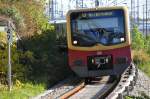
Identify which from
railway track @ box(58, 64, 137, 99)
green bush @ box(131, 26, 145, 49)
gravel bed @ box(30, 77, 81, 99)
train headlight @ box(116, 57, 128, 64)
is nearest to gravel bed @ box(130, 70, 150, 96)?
railway track @ box(58, 64, 137, 99)

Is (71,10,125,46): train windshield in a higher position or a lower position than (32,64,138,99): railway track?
higher

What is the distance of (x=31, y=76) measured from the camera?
21297mm

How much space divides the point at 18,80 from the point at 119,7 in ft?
16.3

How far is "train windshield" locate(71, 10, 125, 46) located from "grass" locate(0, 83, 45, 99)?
298cm

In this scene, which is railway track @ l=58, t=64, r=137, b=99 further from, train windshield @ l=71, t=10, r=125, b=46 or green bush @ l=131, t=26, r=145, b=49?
green bush @ l=131, t=26, r=145, b=49

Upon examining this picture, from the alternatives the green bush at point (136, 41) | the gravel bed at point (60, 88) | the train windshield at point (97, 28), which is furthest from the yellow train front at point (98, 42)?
the green bush at point (136, 41)

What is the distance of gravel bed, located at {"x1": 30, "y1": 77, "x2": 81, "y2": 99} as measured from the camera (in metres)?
17.4

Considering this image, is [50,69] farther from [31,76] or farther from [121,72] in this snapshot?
[121,72]

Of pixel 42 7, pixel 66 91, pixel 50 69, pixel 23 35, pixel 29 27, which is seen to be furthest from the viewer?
pixel 42 7

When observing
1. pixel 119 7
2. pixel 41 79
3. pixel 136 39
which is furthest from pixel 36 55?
pixel 136 39

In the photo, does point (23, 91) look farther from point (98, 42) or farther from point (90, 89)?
point (98, 42)

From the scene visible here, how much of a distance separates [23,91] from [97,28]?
5416 millimetres

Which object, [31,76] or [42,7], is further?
[42,7]

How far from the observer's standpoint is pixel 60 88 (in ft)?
64.9
